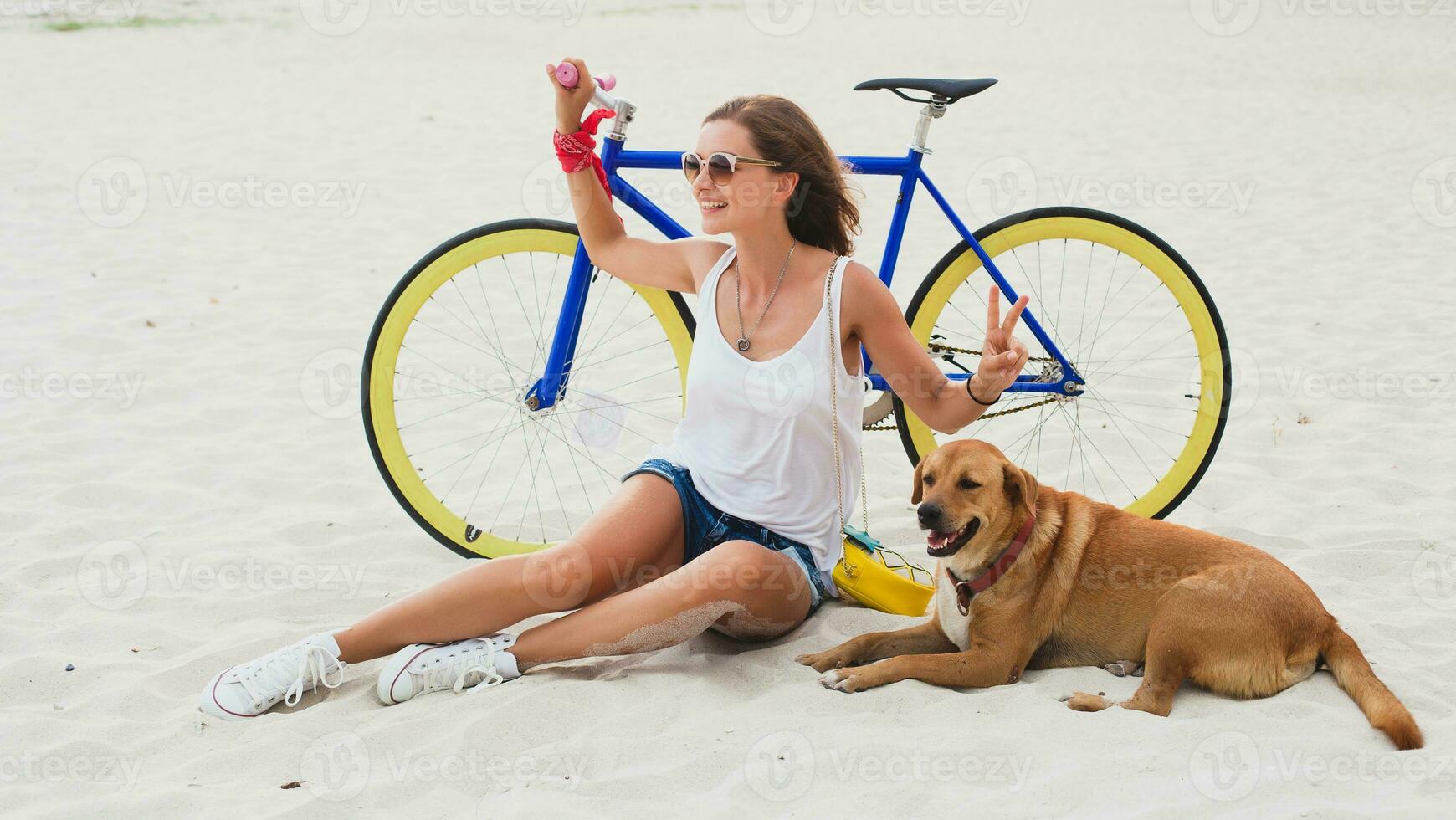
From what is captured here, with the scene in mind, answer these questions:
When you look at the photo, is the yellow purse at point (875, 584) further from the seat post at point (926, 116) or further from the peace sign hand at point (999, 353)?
the seat post at point (926, 116)

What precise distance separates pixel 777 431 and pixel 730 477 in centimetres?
19

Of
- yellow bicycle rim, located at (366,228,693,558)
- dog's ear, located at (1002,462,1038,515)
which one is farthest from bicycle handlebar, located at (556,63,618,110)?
dog's ear, located at (1002,462,1038,515)

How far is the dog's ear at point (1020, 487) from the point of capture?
2.83 meters

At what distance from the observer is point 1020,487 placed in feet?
9.33

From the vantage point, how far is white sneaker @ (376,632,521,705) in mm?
2785

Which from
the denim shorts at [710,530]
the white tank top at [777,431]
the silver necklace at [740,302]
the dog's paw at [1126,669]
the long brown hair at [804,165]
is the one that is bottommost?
the dog's paw at [1126,669]

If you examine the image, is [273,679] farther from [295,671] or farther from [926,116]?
[926,116]

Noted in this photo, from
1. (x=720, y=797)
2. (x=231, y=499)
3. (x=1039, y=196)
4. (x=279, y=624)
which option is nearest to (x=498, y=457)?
(x=231, y=499)

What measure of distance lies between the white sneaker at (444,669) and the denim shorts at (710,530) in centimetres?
57

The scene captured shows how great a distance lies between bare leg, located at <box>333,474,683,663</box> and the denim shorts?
0.50ft

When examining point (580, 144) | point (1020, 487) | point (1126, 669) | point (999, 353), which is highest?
point (580, 144)

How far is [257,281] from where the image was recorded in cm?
664

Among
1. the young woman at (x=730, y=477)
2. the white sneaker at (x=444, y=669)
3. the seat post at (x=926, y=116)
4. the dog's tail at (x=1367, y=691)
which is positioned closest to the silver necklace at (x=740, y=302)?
the young woman at (x=730, y=477)

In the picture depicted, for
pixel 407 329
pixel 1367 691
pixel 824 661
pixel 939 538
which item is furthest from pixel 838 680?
pixel 407 329
